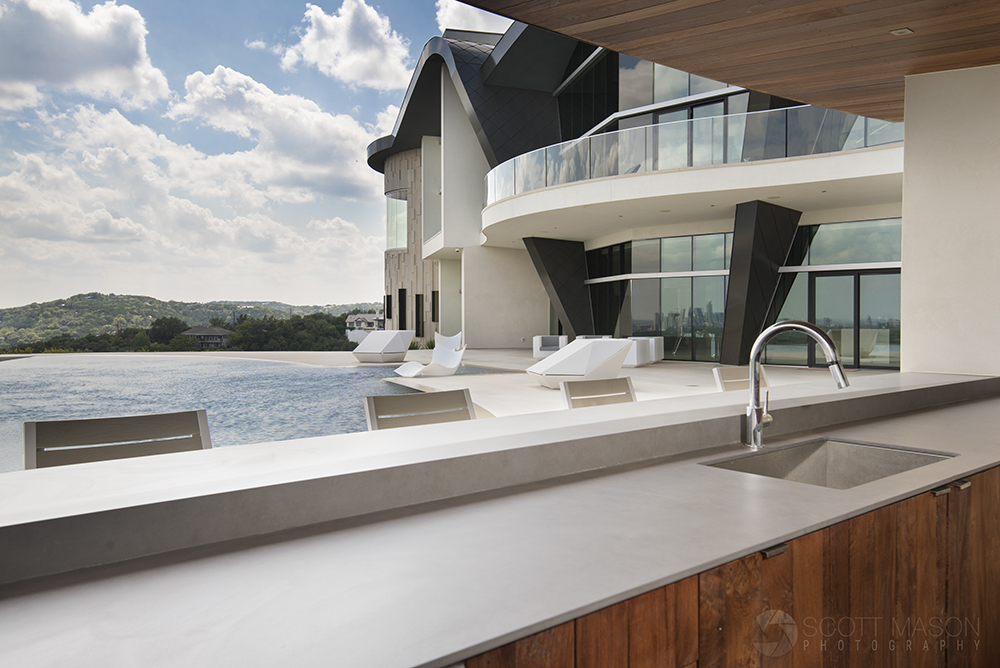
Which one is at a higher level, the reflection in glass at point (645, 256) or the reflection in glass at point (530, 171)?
the reflection in glass at point (530, 171)

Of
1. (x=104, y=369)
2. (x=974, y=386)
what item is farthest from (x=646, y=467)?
(x=104, y=369)

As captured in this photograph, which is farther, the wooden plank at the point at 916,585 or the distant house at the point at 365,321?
the distant house at the point at 365,321

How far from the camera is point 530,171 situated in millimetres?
14867

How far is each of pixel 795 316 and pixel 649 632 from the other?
46.1 ft

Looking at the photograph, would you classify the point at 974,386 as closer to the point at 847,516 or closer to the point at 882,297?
the point at 847,516

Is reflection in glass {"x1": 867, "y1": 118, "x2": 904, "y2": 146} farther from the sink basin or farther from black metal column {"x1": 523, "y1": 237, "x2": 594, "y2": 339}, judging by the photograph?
the sink basin

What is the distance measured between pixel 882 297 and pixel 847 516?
529 inches

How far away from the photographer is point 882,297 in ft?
41.9

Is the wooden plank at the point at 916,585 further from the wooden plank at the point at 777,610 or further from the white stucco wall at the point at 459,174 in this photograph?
the white stucco wall at the point at 459,174

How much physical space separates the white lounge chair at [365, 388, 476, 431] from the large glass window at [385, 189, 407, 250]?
1076 inches

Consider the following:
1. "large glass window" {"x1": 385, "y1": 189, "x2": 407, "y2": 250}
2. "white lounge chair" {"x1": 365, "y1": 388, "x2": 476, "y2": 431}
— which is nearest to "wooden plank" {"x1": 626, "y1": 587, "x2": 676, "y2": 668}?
"white lounge chair" {"x1": 365, "y1": 388, "x2": 476, "y2": 431}

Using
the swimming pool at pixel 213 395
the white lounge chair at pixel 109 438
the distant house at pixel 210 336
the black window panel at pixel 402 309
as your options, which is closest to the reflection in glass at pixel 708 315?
the swimming pool at pixel 213 395

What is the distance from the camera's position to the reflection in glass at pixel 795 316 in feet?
44.9

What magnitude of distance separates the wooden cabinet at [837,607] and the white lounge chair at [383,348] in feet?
51.6
